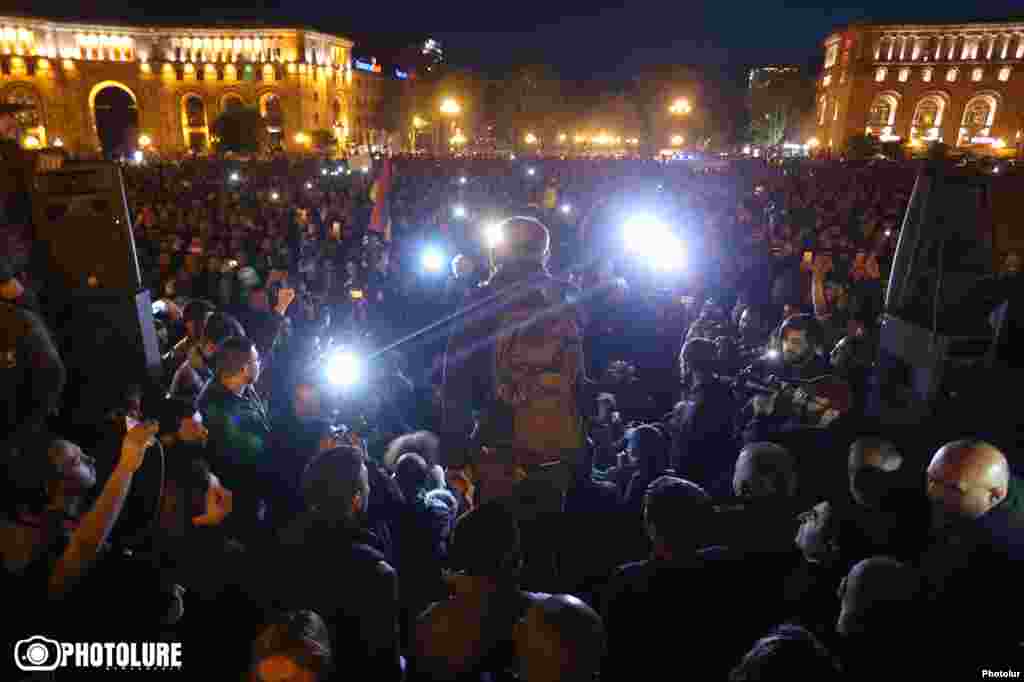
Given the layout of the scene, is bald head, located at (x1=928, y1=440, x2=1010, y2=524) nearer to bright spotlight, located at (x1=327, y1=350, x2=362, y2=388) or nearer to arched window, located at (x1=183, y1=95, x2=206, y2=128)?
bright spotlight, located at (x1=327, y1=350, x2=362, y2=388)

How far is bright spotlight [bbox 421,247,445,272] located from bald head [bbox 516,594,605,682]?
28.3 ft

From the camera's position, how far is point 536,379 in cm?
312

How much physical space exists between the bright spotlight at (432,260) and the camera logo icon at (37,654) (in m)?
8.16

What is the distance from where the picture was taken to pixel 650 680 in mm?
2588

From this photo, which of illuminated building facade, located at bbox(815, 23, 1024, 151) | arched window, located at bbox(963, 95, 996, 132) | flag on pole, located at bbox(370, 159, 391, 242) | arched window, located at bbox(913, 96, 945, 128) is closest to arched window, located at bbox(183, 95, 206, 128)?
illuminated building facade, located at bbox(815, 23, 1024, 151)

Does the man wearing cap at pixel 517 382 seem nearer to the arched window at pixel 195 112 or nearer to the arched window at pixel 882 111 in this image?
the arched window at pixel 195 112

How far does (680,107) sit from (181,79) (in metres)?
64.5

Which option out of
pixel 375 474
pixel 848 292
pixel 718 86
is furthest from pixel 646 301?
pixel 718 86

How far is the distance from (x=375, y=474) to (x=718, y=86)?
10333 centimetres

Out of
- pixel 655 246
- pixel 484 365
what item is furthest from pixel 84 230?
pixel 655 246

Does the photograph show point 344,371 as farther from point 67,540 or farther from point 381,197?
point 381,197

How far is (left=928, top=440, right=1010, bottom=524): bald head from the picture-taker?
9.36 ft

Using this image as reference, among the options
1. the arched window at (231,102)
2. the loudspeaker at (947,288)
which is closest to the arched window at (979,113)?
the arched window at (231,102)

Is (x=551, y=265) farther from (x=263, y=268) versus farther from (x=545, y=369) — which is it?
(x=545, y=369)
